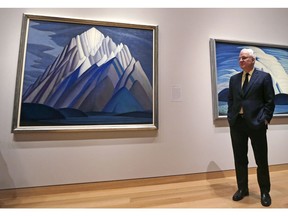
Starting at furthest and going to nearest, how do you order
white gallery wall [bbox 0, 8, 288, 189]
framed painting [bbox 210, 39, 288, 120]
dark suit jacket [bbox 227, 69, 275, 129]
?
framed painting [bbox 210, 39, 288, 120]
white gallery wall [bbox 0, 8, 288, 189]
dark suit jacket [bbox 227, 69, 275, 129]

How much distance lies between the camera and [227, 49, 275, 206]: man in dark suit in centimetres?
147

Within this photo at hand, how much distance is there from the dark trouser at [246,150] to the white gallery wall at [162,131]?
53 cm

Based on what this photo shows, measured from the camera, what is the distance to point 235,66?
7.47 feet

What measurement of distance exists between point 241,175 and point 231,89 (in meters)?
0.84

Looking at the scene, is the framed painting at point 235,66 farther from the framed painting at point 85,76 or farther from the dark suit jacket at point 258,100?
the framed painting at point 85,76

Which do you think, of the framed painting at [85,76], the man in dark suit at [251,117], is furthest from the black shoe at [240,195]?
the framed painting at [85,76]

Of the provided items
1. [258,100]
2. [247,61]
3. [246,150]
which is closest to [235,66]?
[247,61]

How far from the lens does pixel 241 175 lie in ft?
5.33

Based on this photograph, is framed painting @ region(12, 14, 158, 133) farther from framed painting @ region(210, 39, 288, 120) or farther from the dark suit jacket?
the dark suit jacket

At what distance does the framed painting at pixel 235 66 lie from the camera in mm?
2191

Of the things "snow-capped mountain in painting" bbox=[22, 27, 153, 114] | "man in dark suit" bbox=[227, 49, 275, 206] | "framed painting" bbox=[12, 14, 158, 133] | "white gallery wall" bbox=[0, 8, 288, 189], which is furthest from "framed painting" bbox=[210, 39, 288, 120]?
"snow-capped mountain in painting" bbox=[22, 27, 153, 114]

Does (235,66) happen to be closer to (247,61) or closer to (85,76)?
(247,61)

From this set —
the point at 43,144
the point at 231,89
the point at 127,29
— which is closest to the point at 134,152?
the point at 43,144
